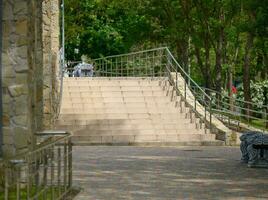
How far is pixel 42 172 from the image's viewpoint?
712 centimetres

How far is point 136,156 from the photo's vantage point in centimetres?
1493

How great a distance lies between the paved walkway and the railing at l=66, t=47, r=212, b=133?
4.55 m

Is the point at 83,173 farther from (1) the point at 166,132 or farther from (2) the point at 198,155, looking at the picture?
(1) the point at 166,132

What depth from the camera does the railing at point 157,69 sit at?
20969 millimetres

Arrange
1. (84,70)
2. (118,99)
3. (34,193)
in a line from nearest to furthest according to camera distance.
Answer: (34,193), (118,99), (84,70)

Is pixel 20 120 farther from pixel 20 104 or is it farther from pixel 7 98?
pixel 7 98

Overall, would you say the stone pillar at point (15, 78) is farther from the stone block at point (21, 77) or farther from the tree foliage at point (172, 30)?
the tree foliage at point (172, 30)

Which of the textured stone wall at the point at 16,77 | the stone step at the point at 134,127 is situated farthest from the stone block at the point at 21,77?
the stone step at the point at 134,127

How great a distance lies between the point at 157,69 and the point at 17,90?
17676mm

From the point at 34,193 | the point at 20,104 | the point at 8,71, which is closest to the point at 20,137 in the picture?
the point at 20,104

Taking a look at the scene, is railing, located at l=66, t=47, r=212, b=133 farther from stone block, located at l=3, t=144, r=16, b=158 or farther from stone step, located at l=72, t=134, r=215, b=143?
stone block, located at l=3, t=144, r=16, b=158

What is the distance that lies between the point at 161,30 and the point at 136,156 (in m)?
18.1

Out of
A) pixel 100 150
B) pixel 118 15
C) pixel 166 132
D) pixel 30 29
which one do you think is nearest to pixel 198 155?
pixel 100 150

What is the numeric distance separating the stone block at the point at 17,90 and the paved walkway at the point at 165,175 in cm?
150
